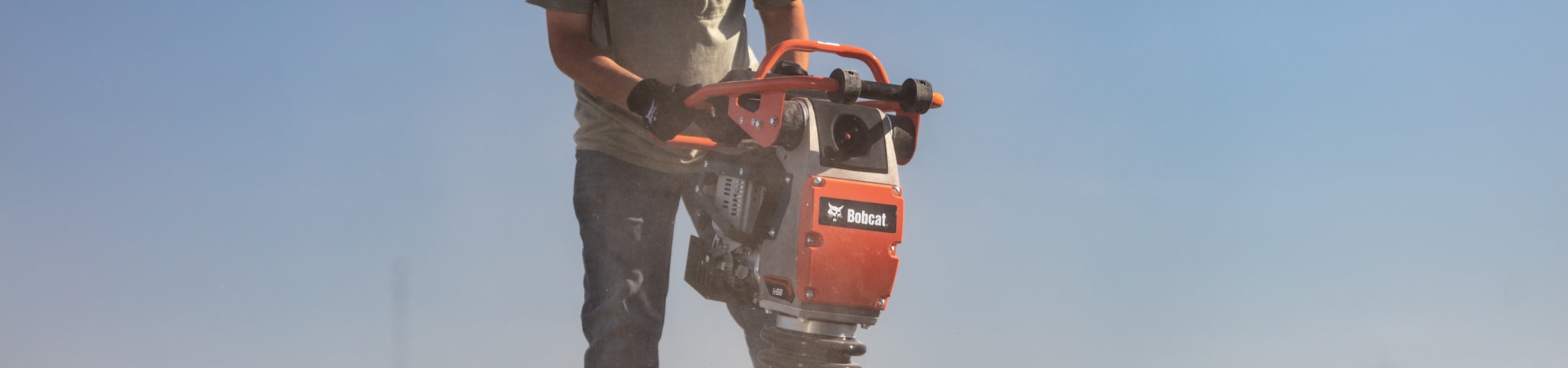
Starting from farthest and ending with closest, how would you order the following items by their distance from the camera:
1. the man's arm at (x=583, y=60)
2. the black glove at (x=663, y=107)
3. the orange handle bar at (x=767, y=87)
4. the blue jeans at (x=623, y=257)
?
the blue jeans at (x=623, y=257), the man's arm at (x=583, y=60), the black glove at (x=663, y=107), the orange handle bar at (x=767, y=87)

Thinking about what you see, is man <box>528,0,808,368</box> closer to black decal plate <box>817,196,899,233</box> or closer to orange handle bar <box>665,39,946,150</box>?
orange handle bar <box>665,39,946,150</box>

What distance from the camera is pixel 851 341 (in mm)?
2395

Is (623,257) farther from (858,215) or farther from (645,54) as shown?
(858,215)

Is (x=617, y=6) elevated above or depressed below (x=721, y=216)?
above

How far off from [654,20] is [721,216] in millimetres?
516

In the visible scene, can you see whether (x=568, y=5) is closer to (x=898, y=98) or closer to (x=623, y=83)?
(x=623, y=83)

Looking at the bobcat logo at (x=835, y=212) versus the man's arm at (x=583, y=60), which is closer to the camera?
the bobcat logo at (x=835, y=212)

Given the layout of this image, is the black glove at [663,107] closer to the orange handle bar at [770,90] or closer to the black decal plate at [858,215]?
the orange handle bar at [770,90]

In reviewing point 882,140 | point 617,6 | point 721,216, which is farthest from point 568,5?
point 882,140

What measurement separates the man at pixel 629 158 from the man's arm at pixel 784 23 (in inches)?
4.7

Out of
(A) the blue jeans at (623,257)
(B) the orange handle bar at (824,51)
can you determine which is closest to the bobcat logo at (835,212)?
(B) the orange handle bar at (824,51)

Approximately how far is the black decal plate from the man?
1.88ft

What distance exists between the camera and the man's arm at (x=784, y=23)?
3016 mm

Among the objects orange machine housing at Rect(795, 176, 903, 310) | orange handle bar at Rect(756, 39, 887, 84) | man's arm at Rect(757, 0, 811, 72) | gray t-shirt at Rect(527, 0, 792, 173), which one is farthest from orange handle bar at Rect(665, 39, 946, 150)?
man's arm at Rect(757, 0, 811, 72)
